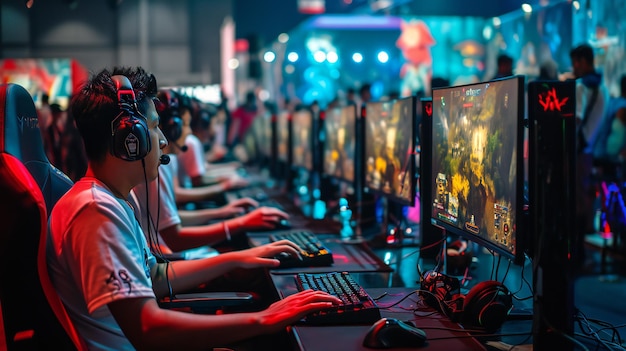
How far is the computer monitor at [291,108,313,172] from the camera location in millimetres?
4914

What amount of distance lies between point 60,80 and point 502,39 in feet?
19.8

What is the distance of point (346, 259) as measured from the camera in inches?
105

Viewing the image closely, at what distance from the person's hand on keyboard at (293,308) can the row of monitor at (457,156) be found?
0.44m

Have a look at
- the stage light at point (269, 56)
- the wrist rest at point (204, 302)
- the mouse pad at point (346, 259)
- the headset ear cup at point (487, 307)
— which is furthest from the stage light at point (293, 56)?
the headset ear cup at point (487, 307)

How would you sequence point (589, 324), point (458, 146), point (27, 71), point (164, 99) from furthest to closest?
point (27, 71)
point (164, 99)
point (458, 146)
point (589, 324)

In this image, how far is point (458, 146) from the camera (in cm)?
214

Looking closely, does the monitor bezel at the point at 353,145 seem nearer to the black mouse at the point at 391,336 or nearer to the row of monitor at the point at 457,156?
the row of monitor at the point at 457,156

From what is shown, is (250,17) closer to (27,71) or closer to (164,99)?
(27,71)

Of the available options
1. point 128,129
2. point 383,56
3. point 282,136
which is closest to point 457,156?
point 128,129

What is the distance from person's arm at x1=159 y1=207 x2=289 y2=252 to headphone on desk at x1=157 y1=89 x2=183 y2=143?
0.53 meters

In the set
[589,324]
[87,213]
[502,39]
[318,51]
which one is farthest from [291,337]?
[318,51]

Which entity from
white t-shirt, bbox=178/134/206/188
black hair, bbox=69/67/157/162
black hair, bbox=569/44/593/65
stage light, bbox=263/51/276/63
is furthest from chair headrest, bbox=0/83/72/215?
stage light, bbox=263/51/276/63

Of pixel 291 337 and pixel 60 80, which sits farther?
pixel 60 80

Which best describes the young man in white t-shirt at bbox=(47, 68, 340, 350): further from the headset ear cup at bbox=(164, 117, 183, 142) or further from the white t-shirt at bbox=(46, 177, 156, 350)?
the headset ear cup at bbox=(164, 117, 183, 142)
